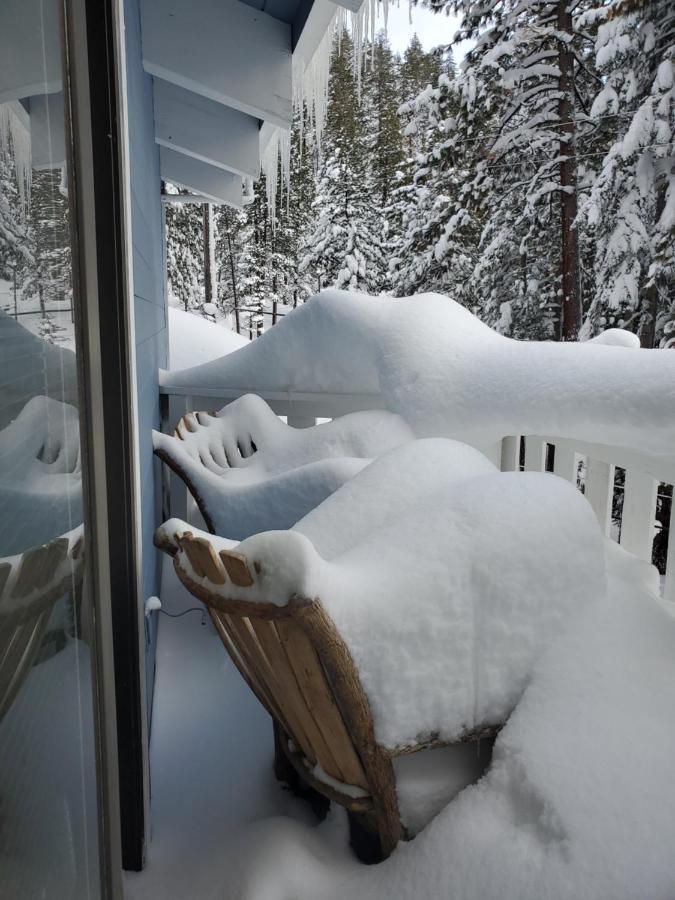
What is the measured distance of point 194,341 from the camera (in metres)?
7.36

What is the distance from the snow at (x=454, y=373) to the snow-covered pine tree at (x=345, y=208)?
15107 mm

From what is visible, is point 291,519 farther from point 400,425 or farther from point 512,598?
point 512,598

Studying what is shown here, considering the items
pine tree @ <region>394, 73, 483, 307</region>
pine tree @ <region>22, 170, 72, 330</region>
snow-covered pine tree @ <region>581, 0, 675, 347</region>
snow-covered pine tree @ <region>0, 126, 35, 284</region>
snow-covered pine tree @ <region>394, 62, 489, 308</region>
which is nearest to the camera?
snow-covered pine tree @ <region>0, 126, 35, 284</region>

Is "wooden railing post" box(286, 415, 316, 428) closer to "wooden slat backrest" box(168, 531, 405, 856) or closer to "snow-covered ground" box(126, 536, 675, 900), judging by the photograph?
"snow-covered ground" box(126, 536, 675, 900)

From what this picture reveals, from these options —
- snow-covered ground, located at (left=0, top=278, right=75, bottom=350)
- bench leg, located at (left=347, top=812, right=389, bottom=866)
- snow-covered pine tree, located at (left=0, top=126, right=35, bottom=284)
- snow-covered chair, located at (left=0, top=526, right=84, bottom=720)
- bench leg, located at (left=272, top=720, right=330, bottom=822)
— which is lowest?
bench leg, located at (left=272, top=720, right=330, bottom=822)

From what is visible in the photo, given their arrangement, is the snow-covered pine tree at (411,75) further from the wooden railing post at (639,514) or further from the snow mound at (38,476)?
the snow mound at (38,476)

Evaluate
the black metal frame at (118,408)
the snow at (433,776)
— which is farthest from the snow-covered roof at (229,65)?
the snow at (433,776)

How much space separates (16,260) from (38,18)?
296mm

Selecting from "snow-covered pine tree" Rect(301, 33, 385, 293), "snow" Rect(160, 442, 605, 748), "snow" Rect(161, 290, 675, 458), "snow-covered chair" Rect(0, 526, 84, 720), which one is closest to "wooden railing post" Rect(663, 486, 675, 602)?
"snow" Rect(161, 290, 675, 458)

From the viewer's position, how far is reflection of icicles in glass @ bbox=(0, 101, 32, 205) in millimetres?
424

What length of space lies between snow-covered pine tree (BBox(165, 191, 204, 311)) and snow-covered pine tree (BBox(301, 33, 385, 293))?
11.8 ft

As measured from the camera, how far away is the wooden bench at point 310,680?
106 centimetres

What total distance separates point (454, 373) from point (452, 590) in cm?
118

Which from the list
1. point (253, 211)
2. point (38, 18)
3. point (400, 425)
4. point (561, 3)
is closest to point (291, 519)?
point (400, 425)
